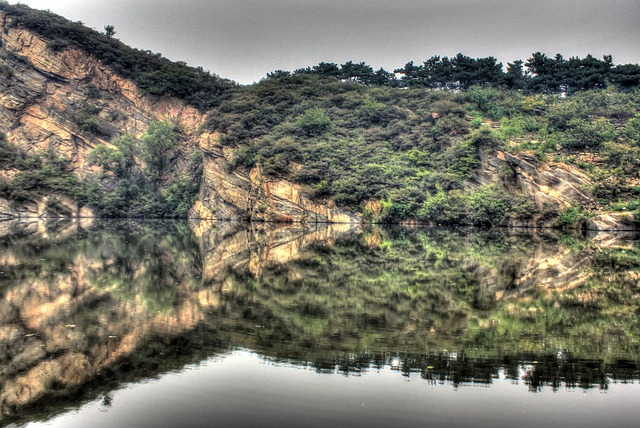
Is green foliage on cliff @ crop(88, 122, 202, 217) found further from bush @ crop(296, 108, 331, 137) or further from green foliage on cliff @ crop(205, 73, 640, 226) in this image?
bush @ crop(296, 108, 331, 137)

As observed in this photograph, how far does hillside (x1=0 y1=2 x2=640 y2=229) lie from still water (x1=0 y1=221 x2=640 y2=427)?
112 ft

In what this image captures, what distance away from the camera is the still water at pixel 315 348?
20.2ft

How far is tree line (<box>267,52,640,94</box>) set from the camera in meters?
65.3

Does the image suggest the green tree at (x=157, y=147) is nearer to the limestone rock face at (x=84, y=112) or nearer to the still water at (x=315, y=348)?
A: the limestone rock face at (x=84, y=112)

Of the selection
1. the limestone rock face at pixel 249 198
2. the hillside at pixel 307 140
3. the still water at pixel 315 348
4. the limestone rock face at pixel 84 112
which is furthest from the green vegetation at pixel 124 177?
the still water at pixel 315 348

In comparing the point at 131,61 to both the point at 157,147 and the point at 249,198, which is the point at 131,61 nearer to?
the point at 157,147

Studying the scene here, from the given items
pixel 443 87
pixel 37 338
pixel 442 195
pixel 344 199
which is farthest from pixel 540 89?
pixel 37 338

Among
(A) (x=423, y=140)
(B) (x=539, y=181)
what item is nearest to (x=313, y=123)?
(A) (x=423, y=140)

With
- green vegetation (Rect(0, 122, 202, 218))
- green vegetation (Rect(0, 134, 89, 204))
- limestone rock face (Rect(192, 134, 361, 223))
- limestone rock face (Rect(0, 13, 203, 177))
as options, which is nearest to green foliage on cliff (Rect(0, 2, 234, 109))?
limestone rock face (Rect(0, 13, 203, 177))

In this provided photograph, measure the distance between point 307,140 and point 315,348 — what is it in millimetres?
52705

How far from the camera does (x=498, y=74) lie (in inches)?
2783

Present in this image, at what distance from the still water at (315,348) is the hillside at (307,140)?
34152mm

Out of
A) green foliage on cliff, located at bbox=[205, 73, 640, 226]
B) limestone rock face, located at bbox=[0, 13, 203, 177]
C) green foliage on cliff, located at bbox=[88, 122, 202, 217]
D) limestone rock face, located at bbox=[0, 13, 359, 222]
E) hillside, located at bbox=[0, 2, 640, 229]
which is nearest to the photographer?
green foliage on cliff, located at bbox=[205, 73, 640, 226]

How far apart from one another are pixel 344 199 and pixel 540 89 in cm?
3520
